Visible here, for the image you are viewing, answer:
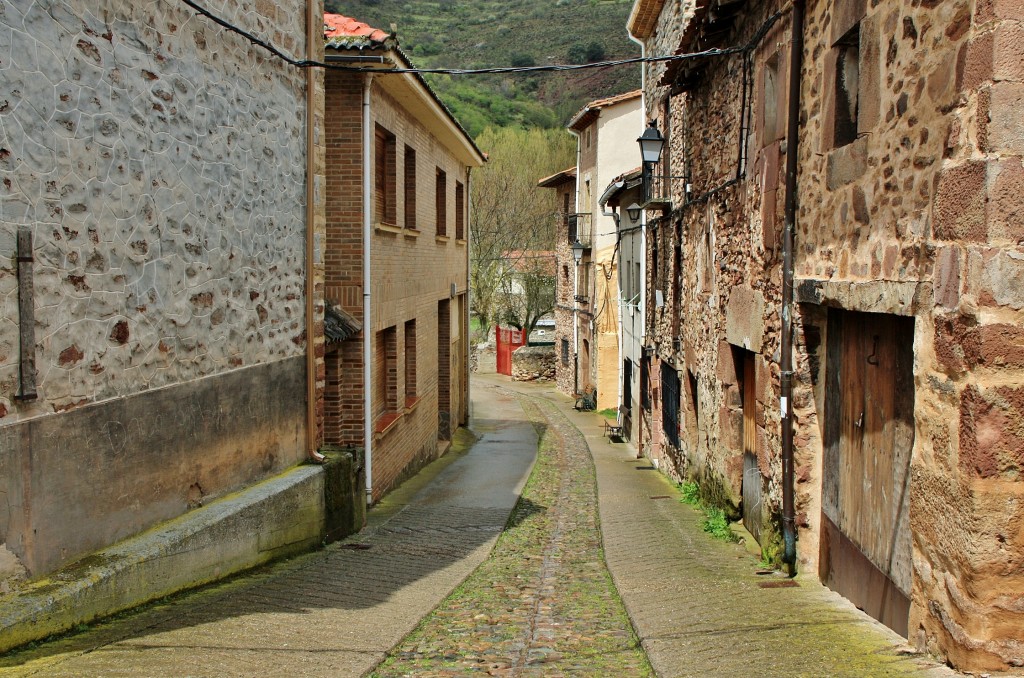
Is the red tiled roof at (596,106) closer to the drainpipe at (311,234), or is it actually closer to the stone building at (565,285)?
the stone building at (565,285)

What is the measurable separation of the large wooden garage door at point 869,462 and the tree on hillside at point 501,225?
104ft

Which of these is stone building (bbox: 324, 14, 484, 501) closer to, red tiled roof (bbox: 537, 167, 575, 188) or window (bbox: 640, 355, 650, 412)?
window (bbox: 640, 355, 650, 412)

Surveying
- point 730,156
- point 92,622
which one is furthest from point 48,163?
point 730,156

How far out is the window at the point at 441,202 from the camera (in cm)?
1708

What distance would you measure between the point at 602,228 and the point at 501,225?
37.9 ft

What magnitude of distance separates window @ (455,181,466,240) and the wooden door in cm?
1095

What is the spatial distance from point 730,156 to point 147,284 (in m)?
6.23

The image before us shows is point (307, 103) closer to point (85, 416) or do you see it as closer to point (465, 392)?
point (85, 416)

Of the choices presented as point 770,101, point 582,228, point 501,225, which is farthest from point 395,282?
point 501,225

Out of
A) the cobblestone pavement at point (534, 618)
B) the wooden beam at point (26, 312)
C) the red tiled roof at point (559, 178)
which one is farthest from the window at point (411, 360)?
the red tiled roof at point (559, 178)

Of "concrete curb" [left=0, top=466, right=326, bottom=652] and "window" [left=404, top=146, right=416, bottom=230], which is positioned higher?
"window" [left=404, top=146, right=416, bottom=230]

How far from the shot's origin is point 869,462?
18.3ft

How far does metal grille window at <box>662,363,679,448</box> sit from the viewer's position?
1350 cm

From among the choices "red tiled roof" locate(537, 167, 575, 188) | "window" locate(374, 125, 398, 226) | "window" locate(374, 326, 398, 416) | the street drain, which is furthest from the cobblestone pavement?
"red tiled roof" locate(537, 167, 575, 188)
